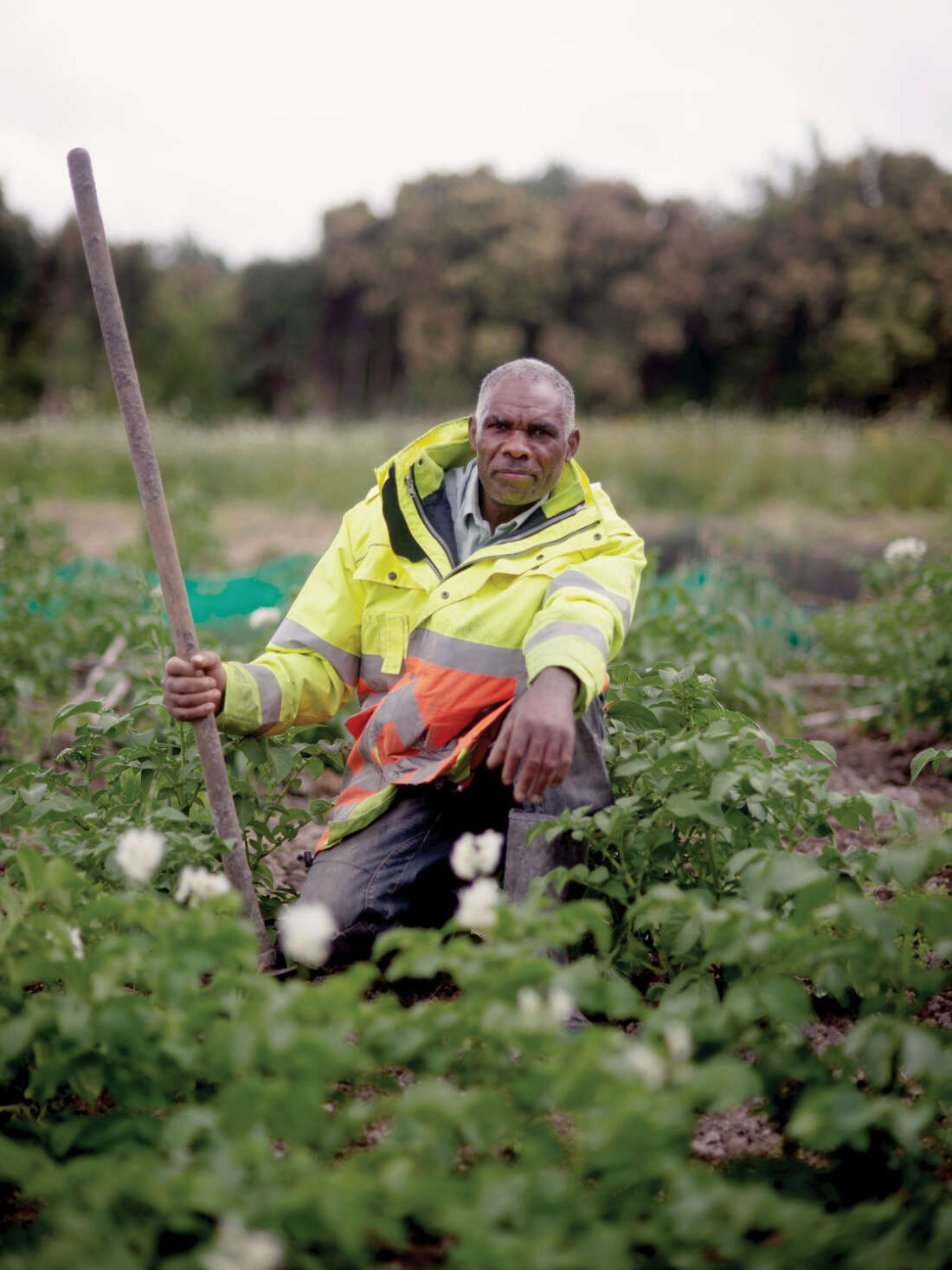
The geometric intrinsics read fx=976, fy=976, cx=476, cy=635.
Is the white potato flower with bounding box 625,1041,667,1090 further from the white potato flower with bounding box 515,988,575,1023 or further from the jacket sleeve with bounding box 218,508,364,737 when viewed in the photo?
the jacket sleeve with bounding box 218,508,364,737

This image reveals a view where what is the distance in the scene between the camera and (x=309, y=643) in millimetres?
2258

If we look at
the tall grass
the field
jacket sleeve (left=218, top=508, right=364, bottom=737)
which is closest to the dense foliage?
the field

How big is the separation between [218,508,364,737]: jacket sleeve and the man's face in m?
0.38

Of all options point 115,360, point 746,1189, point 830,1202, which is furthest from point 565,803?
point 115,360

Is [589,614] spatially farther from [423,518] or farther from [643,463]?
[643,463]

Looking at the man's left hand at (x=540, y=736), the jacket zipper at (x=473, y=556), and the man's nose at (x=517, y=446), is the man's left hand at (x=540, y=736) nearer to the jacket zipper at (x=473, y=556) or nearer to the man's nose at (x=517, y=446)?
the jacket zipper at (x=473, y=556)

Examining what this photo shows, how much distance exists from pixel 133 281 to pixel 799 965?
2735 cm

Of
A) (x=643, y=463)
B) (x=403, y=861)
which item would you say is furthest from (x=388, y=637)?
(x=643, y=463)

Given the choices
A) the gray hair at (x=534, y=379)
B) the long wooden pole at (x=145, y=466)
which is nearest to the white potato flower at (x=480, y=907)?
the long wooden pole at (x=145, y=466)

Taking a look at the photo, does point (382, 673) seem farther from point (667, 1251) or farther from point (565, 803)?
point (667, 1251)

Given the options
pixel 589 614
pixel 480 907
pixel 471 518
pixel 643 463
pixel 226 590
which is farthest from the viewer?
pixel 643 463

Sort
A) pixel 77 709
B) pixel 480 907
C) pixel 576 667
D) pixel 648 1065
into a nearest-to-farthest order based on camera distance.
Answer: pixel 648 1065
pixel 480 907
pixel 576 667
pixel 77 709

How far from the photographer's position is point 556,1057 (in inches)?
45.2

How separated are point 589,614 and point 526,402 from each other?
0.56 meters
